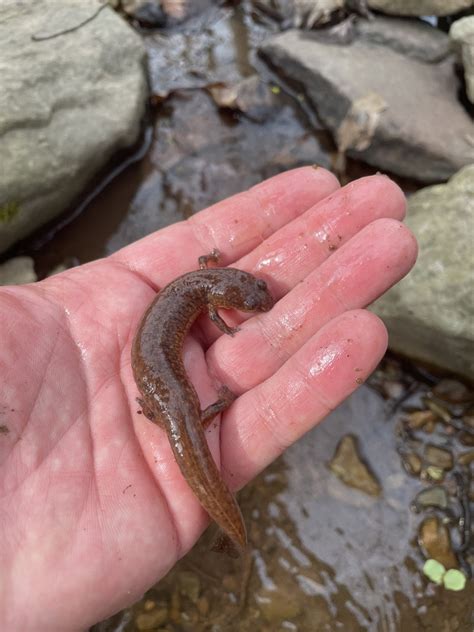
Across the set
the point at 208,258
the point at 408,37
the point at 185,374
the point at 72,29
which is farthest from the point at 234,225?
the point at 408,37

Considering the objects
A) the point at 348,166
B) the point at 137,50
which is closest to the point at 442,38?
the point at 348,166

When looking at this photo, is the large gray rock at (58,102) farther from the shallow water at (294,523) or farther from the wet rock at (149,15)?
the wet rock at (149,15)

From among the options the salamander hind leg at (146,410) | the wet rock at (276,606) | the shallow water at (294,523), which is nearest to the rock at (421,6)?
the shallow water at (294,523)

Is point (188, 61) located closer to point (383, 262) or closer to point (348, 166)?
point (348, 166)

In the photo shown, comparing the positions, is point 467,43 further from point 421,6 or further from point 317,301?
point 317,301

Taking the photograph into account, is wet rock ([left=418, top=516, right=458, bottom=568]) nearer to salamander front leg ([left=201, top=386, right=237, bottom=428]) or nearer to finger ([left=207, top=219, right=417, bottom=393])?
finger ([left=207, top=219, right=417, bottom=393])

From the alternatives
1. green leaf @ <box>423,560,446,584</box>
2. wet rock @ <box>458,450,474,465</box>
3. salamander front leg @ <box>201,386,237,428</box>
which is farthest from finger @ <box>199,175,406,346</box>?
green leaf @ <box>423,560,446,584</box>
